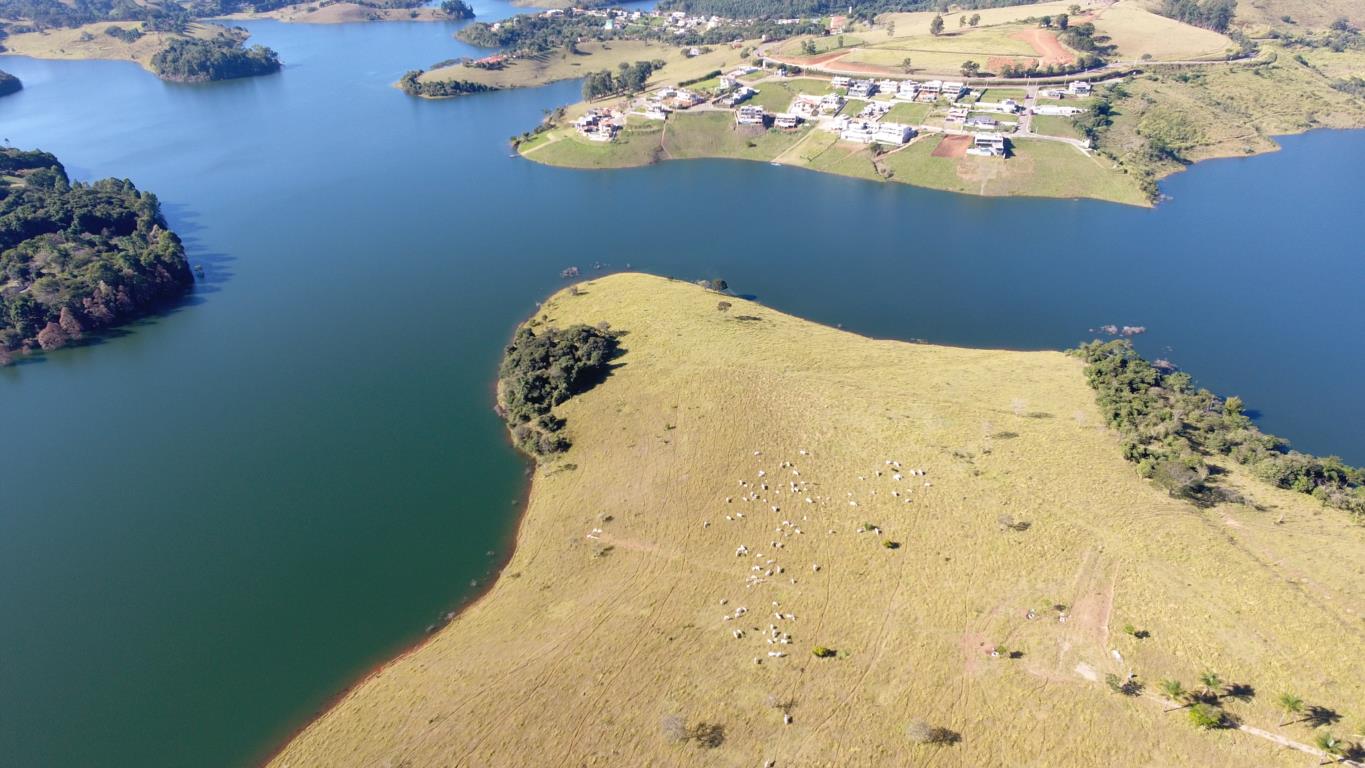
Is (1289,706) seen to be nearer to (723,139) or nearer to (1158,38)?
(723,139)

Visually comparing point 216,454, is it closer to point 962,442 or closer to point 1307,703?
point 962,442

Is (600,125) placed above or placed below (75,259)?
above

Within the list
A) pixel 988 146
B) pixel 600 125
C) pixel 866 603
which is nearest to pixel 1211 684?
pixel 866 603

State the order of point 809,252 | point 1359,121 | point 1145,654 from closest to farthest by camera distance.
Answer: point 1145,654, point 809,252, point 1359,121

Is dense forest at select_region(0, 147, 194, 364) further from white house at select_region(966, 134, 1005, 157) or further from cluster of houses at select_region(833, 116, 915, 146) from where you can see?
white house at select_region(966, 134, 1005, 157)

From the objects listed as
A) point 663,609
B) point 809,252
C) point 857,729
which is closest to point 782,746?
point 857,729

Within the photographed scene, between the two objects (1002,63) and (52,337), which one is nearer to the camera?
(52,337)
